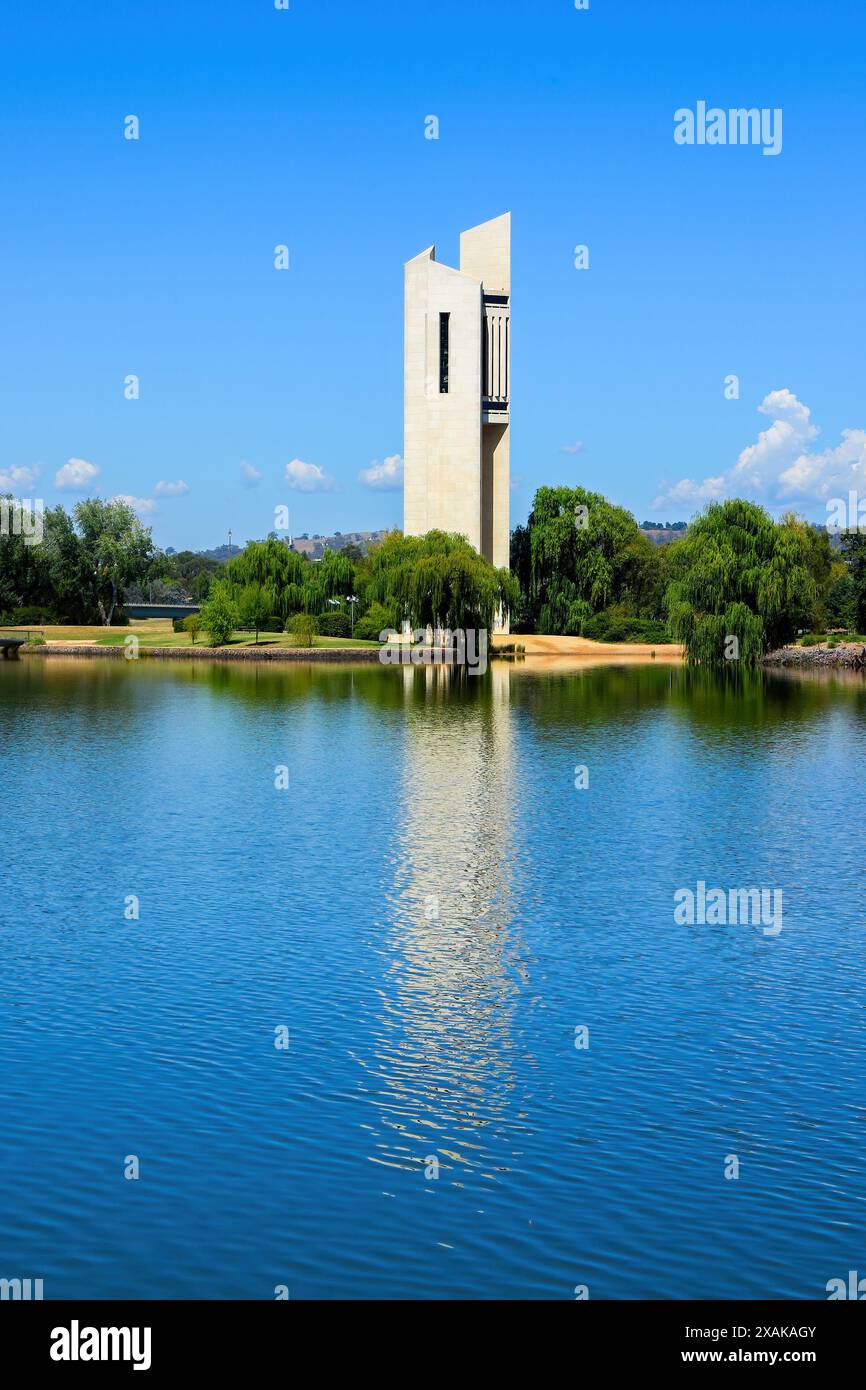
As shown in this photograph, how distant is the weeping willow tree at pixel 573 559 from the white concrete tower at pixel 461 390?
3.91 meters

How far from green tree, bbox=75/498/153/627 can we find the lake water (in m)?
75.7


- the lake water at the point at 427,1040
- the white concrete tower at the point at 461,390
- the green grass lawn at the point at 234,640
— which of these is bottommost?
the lake water at the point at 427,1040

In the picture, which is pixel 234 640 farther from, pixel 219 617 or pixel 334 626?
pixel 334 626

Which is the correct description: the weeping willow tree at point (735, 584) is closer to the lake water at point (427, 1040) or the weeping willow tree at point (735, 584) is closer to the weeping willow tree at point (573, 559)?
the weeping willow tree at point (573, 559)

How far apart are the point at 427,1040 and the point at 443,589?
63007mm

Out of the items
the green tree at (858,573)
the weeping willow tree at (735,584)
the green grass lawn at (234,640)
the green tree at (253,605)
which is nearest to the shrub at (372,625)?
the green grass lawn at (234,640)

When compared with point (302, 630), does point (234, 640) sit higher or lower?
lower

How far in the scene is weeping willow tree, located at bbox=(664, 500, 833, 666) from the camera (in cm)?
7019

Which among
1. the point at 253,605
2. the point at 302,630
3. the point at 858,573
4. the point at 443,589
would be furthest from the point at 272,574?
the point at 858,573

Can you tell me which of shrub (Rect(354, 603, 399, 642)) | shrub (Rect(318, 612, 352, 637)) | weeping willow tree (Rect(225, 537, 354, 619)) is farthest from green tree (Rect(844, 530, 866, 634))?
weeping willow tree (Rect(225, 537, 354, 619))

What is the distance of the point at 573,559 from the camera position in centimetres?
10594

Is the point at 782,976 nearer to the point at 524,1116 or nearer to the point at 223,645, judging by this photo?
the point at 524,1116

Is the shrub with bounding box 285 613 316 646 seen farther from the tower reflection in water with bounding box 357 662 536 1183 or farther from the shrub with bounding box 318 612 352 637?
the tower reflection in water with bounding box 357 662 536 1183

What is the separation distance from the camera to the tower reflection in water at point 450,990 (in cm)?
1192
